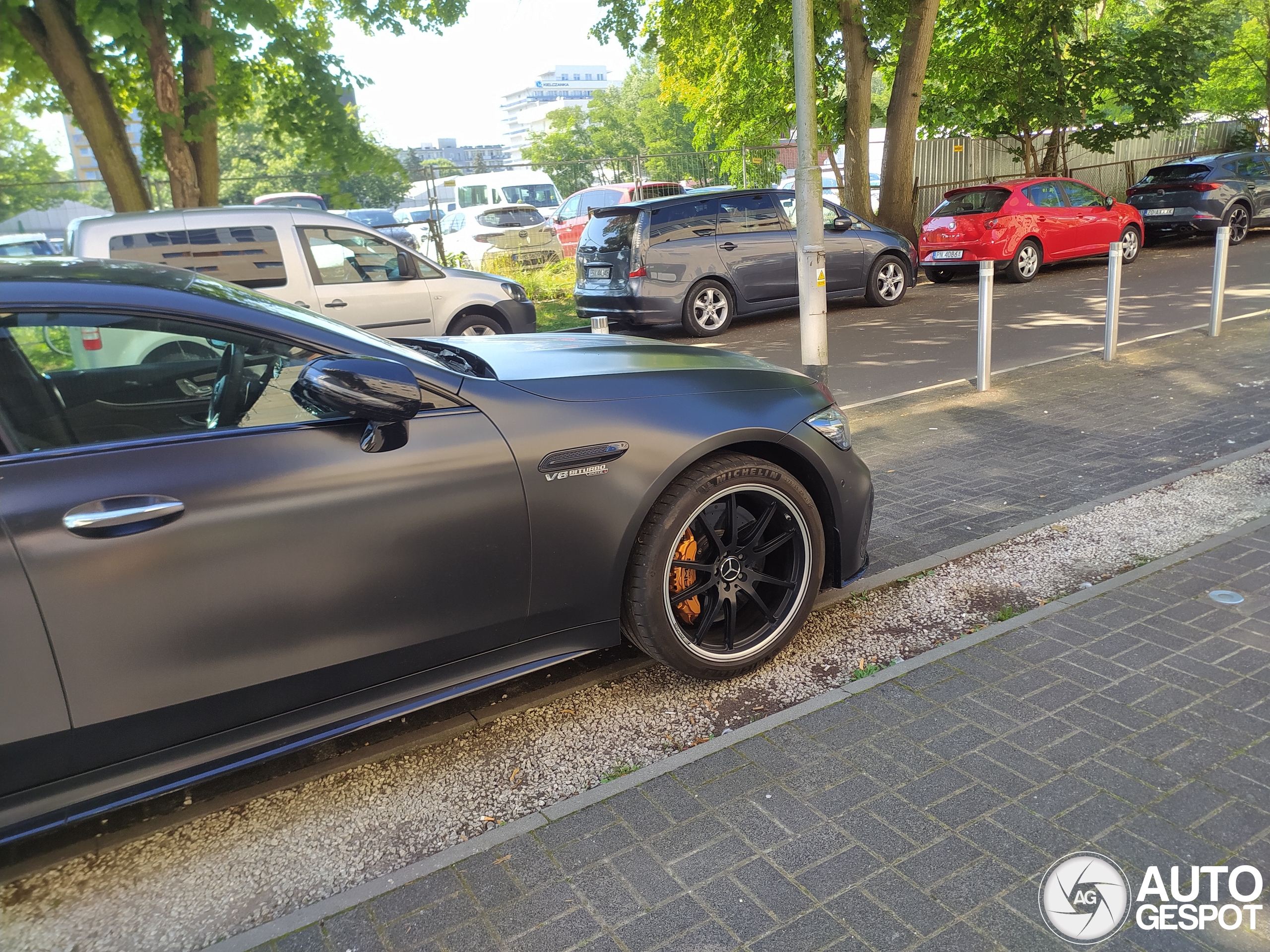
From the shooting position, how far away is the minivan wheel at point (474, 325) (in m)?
10.6

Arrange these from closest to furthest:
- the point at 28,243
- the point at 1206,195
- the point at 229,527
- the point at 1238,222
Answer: the point at 229,527 < the point at 28,243 < the point at 1206,195 < the point at 1238,222

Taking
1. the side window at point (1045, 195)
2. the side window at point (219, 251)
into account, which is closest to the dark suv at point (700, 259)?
the side window at point (1045, 195)

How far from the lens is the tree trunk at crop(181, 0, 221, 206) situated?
947 cm

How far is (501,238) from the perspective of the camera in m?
18.0

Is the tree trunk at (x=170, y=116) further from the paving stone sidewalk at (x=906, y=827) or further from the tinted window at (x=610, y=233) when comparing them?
the paving stone sidewalk at (x=906, y=827)

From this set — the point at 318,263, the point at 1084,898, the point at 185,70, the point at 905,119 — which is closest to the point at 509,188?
the point at 905,119

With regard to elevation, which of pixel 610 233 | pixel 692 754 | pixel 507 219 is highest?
pixel 507 219

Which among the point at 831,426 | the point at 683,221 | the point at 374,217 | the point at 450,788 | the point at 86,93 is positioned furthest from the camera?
the point at 374,217

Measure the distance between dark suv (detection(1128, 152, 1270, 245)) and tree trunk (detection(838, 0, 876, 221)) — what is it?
6.07 meters

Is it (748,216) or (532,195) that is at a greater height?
(532,195)

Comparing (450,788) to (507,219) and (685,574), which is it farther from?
(507,219)

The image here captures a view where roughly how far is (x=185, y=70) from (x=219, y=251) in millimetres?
2813
